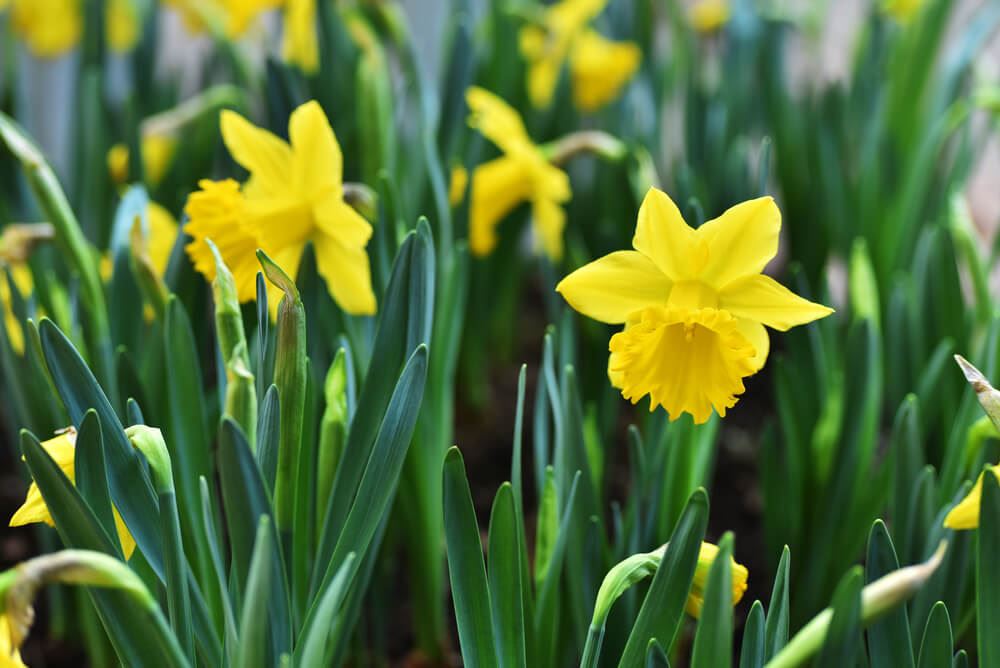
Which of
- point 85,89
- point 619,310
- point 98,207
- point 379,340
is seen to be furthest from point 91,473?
point 85,89

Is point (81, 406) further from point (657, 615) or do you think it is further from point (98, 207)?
point (98, 207)

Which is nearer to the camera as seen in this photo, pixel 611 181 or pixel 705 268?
pixel 705 268

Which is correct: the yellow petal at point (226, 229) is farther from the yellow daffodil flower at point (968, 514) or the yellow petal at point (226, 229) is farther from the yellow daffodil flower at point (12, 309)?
the yellow daffodil flower at point (968, 514)

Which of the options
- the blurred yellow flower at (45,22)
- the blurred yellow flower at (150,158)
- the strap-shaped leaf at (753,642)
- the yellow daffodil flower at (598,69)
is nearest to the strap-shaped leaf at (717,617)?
the strap-shaped leaf at (753,642)

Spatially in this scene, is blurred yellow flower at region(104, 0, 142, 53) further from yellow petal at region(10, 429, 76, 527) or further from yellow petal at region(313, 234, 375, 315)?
yellow petal at region(10, 429, 76, 527)

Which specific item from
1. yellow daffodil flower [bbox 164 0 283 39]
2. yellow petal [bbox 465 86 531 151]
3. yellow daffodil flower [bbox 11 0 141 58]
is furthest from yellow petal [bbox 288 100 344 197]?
yellow daffodil flower [bbox 11 0 141 58]

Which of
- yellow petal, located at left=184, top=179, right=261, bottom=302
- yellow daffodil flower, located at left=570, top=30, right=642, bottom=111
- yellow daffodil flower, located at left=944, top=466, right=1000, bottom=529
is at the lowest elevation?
yellow daffodil flower, located at left=944, top=466, right=1000, bottom=529
